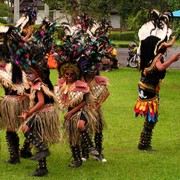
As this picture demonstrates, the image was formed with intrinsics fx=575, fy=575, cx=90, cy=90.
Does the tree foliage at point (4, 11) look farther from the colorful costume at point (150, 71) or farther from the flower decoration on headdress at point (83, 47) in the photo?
the flower decoration on headdress at point (83, 47)

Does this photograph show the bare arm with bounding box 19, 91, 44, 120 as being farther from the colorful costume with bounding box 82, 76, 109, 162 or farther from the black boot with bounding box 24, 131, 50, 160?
the colorful costume with bounding box 82, 76, 109, 162

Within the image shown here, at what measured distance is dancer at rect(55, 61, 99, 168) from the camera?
7477 mm

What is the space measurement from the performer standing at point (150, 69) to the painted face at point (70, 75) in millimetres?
1285

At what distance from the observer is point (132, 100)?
14.4 metres

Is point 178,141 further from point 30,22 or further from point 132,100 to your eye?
point 132,100

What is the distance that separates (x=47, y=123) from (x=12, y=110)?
67 centimetres

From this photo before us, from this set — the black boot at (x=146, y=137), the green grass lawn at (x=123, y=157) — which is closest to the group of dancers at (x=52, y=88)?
the green grass lawn at (x=123, y=157)

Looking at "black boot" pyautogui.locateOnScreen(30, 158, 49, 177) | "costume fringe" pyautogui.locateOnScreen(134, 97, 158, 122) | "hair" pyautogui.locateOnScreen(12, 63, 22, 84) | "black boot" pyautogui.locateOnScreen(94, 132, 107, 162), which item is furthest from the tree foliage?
"black boot" pyautogui.locateOnScreen(30, 158, 49, 177)

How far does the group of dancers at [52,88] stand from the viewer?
717cm

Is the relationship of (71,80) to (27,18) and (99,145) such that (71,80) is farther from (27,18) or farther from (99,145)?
(27,18)

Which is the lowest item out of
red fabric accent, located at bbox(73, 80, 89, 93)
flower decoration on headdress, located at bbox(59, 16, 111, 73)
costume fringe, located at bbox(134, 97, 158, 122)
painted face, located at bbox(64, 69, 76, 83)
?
costume fringe, located at bbox(134, 97, 158, 122)

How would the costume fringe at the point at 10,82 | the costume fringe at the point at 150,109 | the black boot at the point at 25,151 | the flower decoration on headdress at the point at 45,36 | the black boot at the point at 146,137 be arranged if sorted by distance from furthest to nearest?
1. the black boot at the point at 146,137
2. the costume fringe at the point at 150,109
3. the black boot at the point at 25,151
4. the costume fringe at the point at 10,82
5. the flower decoration on headdress at the point at 45,36

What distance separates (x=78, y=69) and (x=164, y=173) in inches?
68.5

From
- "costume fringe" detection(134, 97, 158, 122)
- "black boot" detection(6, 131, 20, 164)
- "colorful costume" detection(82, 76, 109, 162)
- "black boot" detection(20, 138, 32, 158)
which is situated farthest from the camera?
"costume fringe" detection(134, 97, 158, 122)
